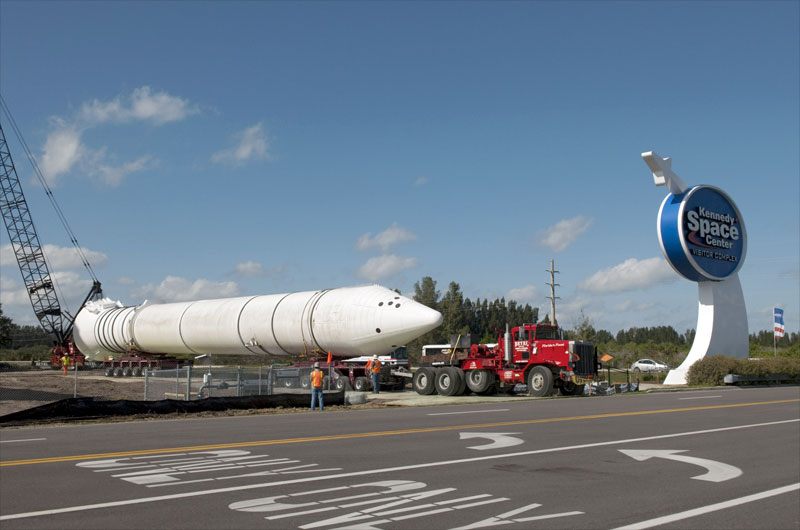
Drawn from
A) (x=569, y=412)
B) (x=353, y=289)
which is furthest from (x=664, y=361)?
(x=569, y=412)

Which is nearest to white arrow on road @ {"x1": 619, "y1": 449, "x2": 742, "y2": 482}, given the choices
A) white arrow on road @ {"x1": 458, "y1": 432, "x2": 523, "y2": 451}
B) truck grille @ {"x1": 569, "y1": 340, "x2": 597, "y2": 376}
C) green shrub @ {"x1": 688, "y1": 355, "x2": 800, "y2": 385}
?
white arrow on road @ {"x1": 458, "y1": 432, "x2": 523, "y2": 451}

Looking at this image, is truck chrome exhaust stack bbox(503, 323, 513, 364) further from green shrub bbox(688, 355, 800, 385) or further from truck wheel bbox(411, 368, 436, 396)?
green shrub bbox(688, 355, 800, 385)

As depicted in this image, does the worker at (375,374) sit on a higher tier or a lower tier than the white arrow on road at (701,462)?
higher

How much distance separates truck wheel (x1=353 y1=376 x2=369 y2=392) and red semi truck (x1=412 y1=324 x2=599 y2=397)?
255 cm

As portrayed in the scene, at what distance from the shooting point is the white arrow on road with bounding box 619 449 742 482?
8750 mm

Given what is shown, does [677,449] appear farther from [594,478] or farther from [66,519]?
[66,519]

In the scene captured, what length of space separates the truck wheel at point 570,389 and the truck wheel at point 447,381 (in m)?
4.15

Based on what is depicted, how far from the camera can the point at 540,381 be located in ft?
86.0

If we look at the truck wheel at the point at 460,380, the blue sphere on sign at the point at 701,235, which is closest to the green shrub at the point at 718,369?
the blue sphere on sign at the point at 701,235

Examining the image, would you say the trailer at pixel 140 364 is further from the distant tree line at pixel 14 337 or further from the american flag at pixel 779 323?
the american flag at pixel 779 323

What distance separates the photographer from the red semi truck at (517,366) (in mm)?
26141

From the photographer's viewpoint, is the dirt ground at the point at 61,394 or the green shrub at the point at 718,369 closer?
the dirt ground at the point at 61,394

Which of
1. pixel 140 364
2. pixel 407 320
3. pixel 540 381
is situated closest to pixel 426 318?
pixel 407 320

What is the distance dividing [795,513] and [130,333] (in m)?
44.0
